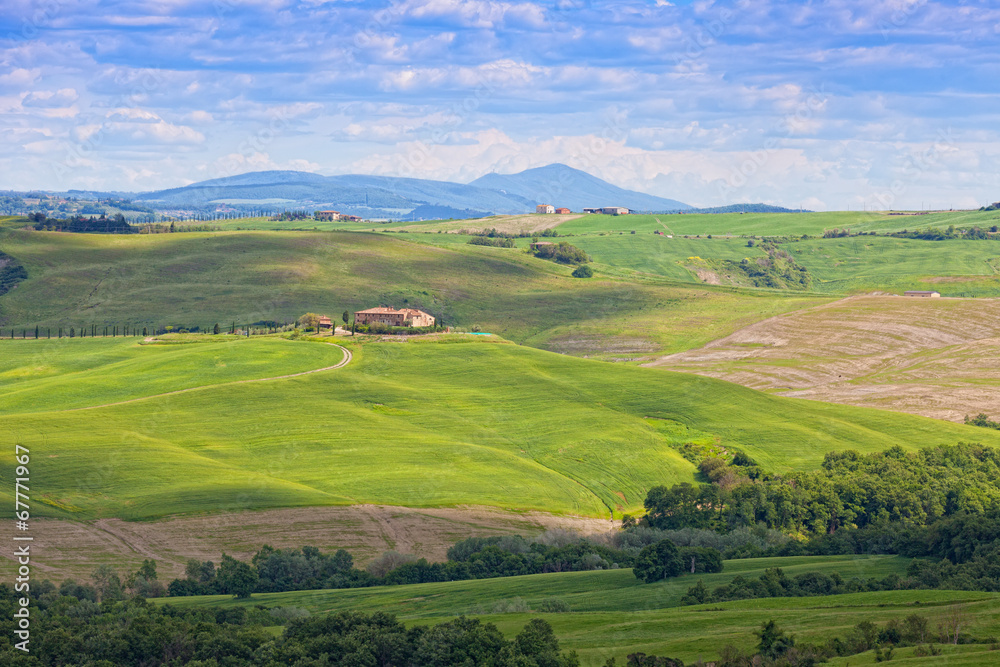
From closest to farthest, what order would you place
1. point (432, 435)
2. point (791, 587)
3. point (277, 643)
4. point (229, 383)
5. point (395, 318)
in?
1. point (277, 643)
2. point (791, 587)
3. point (432, 435)
4. point (229, 383)
5. point (395, 318)

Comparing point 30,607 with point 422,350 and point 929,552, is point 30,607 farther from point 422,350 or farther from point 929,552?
point 422,350

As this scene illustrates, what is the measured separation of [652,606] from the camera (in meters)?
59.4

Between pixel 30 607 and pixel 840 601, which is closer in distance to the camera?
pixel 840 601

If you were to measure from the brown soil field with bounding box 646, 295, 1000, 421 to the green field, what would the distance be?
78.7 m

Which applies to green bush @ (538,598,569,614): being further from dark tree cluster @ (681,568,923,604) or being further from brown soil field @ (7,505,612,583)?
brown soil field @ (7,505,612,583)

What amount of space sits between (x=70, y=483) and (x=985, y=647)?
2779 inches

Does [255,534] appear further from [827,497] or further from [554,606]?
[827,497]

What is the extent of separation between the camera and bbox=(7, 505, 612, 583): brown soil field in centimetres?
7256

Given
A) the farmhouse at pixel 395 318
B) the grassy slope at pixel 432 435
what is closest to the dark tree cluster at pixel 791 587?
the grassy slope at pixel 432 435

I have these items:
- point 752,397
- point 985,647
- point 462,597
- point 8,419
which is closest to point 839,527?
point 752,397

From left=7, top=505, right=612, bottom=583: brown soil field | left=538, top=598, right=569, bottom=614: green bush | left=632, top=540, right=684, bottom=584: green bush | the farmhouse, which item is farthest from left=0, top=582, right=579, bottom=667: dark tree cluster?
the farmhouse

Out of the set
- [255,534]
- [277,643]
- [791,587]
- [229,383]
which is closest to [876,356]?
[229,383]

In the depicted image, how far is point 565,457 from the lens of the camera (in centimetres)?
10588

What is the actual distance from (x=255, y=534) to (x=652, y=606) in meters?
34.6
